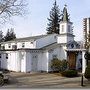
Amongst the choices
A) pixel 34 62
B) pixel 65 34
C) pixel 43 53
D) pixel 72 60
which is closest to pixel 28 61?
pixel 34 62

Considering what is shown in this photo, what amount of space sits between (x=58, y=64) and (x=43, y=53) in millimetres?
3212

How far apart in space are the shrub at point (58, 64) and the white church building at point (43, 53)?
75 centimetres

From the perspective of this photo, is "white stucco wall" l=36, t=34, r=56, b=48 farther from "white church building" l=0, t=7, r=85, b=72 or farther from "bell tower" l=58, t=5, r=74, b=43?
"bell tower" l=58, t=5, r=74, b=43

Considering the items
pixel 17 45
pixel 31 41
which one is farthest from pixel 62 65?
pixel 17 45

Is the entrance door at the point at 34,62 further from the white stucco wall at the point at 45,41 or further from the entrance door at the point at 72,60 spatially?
the entrance door at the point at 72,60

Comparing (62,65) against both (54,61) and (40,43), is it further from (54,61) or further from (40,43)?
(40,43)

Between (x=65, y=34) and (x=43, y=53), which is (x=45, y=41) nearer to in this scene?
(x=65, y=34)

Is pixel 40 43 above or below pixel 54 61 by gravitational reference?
above

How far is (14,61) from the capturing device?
1690 inches

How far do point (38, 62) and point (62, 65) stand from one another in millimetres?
3997

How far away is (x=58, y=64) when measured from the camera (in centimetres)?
3962

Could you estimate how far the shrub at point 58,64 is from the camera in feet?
130

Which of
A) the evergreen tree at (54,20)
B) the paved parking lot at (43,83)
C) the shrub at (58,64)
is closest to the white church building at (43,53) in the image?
the shrub at (58,64)

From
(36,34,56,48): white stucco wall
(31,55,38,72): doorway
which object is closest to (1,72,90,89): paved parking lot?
(31,55,38,72): doorway
